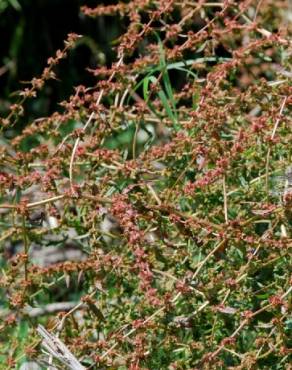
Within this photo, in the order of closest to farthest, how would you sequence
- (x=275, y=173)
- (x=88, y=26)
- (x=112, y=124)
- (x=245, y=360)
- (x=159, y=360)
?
(x=245, y=360) < (x=159, y=360) < (x=275, y=173) < (x=112, y=124) < (x=88, y=26)

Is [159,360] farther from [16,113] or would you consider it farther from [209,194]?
[16,113]

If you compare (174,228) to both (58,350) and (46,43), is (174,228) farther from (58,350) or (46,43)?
(46,43)

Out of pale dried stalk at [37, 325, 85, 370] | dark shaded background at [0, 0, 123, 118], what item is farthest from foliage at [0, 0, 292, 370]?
dark shaded background at [0, 0, 123, 118]

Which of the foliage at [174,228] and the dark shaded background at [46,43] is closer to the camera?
the foliage at [174,228]

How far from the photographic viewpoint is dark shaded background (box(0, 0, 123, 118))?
466cm

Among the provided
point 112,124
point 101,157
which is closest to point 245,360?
point 101,157

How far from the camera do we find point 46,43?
15.8ft

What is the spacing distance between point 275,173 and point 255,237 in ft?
0.74

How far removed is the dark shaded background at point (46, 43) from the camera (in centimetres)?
466

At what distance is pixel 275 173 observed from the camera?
2.11 metres

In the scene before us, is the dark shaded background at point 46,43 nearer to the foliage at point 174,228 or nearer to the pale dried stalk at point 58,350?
the foliage at point 174,228

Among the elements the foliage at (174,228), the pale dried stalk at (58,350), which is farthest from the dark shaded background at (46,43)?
the pale dried stalk at (58,350)

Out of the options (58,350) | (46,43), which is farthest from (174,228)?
(46,43)

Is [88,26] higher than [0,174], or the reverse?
[0,174]
